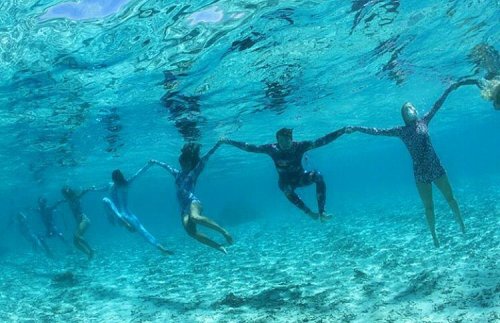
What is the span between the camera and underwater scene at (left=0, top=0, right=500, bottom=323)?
10070mm

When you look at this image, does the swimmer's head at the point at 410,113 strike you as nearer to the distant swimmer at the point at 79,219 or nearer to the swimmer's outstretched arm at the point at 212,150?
the swimmer's outstretched arm at the point at 212,150

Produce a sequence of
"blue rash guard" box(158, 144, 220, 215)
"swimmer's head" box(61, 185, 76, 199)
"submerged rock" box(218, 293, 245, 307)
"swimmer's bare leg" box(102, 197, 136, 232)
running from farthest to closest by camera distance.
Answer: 1. "swimmer's head" box(61, 185, 76, 199)
2. "swimmer's bare leg" box(102, 197, 136, 232)
3. "blue rash guard" box(158, 144, 220, 215)
4. "submerged rock" box(218, 293, 245, 307)

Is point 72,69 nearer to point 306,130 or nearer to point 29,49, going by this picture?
point 29,49

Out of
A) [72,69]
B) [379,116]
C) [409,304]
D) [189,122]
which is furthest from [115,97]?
[379,116]

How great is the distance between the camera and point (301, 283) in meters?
11.8

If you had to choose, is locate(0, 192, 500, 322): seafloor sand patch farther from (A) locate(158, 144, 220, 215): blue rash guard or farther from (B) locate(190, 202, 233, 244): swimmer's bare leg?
(A) locate(158, 144, 220, 215): blue rash guard

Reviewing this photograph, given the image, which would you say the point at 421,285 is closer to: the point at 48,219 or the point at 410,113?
the point at 410,113

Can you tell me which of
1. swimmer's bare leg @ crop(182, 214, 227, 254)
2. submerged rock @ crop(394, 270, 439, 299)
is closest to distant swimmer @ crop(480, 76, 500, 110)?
submerged rock @ crop(394, 270, 439, 299)

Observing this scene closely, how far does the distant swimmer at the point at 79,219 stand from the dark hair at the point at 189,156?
5.87 meters

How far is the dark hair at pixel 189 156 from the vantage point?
11461 millimetres

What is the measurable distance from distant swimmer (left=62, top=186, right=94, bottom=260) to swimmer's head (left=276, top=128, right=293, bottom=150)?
8882 mm

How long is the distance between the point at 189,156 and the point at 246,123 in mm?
15727

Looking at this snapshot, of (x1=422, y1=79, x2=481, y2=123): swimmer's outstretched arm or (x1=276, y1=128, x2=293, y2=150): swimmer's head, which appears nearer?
(x1=422, y1=79, x2=481, y2=123): swimmer's outstretched arm

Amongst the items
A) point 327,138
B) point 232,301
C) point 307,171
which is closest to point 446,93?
point 327,138
